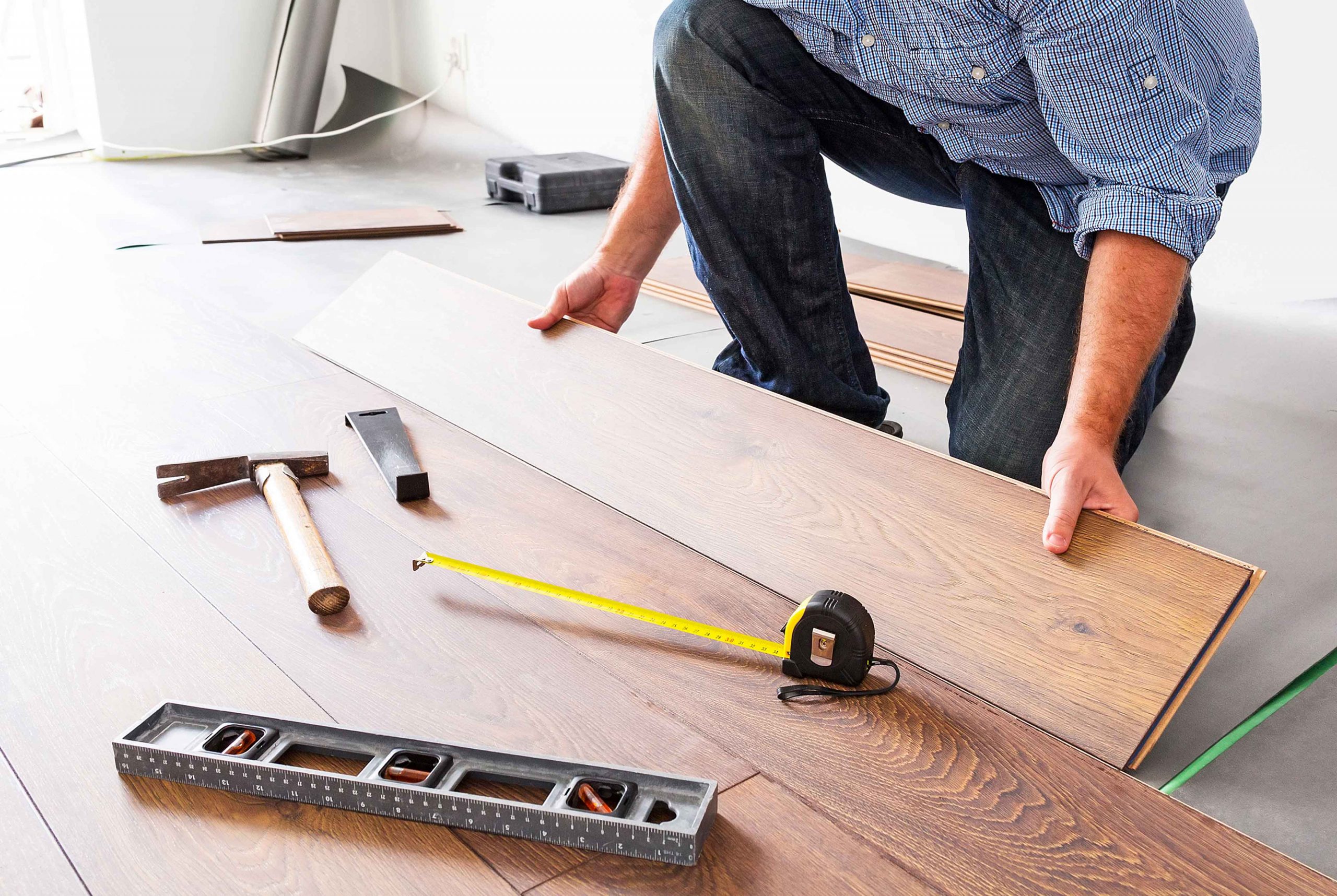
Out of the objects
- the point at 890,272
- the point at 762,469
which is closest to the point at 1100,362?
the point at 762,469

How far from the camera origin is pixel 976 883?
3.05 ft

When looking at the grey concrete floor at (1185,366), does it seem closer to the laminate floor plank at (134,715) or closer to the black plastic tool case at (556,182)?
the black plastic tool case at (556,182)

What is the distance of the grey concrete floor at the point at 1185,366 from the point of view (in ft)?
3.99

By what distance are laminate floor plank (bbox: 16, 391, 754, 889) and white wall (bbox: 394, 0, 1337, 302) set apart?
5.12 ft

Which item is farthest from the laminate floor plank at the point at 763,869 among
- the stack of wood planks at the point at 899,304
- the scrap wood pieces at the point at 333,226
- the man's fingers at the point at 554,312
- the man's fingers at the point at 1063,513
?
the scrap wood pieces at the point at 333,226

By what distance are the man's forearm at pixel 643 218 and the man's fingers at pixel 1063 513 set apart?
0.98 m

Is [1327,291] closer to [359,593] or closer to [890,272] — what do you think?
[890,272]

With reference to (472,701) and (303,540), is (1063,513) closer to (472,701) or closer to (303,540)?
(472,701)

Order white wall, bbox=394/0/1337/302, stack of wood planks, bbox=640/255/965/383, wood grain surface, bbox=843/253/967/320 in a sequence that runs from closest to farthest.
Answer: stack of wood planks, bbox=640/255/965/383 → white wall, bbox=394/0/1337/302 → wood grain surface, bbox=843/253/967/320

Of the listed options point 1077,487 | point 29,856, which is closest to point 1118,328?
point 1077,487

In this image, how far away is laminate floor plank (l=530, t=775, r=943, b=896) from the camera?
91 cm

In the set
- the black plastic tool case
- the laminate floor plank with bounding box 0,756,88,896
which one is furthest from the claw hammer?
the black plastic tool case

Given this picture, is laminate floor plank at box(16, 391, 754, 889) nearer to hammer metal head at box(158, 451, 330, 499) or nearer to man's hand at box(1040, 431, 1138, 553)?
hammer metal head at box(158, 451, 330, 499)

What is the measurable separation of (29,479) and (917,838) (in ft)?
4.62
